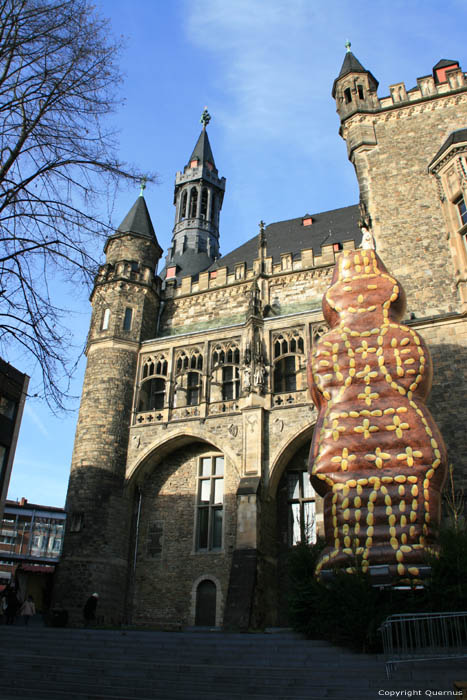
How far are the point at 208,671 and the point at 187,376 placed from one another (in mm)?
12011

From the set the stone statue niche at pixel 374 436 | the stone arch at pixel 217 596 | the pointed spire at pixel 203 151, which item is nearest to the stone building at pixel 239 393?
the stone arch at pixel 217 596

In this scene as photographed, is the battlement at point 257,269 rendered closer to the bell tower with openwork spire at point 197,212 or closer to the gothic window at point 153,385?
the gothic window at point 153,385

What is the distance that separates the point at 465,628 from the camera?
714 centimetres

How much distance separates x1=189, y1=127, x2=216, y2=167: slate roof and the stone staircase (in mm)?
28169

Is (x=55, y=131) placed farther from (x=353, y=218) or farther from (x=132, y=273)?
(x=353, y=218)

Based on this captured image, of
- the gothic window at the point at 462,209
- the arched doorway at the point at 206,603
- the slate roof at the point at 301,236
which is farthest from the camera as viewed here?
the slate roof at the point at 301,236

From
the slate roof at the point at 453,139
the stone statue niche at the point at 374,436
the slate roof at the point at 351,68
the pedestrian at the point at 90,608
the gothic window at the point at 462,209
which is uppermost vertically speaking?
the slate roof at the point at 351,68

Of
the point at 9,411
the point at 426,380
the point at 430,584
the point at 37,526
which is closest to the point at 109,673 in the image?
the point at 430,584

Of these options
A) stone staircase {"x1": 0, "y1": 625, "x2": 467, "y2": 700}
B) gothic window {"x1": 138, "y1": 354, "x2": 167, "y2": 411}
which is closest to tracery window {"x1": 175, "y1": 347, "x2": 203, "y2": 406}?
gothic window {"x1": 138, "y1": 354, "x2": 167, "y2": 411}

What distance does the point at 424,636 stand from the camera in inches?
281

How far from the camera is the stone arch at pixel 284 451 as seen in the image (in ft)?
49.9

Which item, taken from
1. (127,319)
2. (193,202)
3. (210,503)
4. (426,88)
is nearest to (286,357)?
(210,503)

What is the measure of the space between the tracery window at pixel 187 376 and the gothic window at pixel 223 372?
1.67ft

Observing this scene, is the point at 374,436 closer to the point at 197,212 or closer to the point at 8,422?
the point at 8,422
